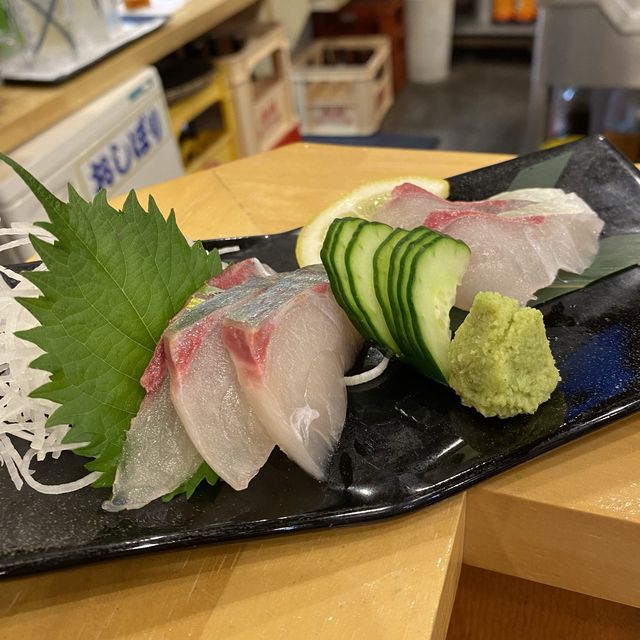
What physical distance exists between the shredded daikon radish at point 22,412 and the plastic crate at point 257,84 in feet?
8.27

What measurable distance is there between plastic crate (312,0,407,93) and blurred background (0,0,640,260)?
0.01m

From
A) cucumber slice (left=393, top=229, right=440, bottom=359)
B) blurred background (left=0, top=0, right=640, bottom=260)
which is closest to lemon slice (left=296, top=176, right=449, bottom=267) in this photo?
cucumber slice (left=393, top=229, right=440, bottom=359)

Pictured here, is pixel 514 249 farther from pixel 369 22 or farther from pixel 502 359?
pixel 369 22

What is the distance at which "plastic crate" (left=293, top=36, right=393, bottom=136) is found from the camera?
4.26m

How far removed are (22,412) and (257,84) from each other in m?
3.34

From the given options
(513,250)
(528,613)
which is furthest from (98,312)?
(528,613)

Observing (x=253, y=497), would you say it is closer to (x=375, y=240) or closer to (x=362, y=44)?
(x=375, y=240)

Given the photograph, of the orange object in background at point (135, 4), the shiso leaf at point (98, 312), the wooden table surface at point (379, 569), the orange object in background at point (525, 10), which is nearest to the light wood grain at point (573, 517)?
the wooden table surface at point (379, 569)

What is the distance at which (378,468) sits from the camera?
911 millimetres

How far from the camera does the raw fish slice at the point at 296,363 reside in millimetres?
902

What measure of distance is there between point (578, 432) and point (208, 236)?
3.37 ft

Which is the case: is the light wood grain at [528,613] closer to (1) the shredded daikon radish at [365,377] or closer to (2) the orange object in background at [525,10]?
(1) the shredded daikon radish at [365,377]

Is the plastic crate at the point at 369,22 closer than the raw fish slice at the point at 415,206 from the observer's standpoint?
No

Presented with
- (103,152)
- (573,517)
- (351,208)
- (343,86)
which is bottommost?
(343,86)
